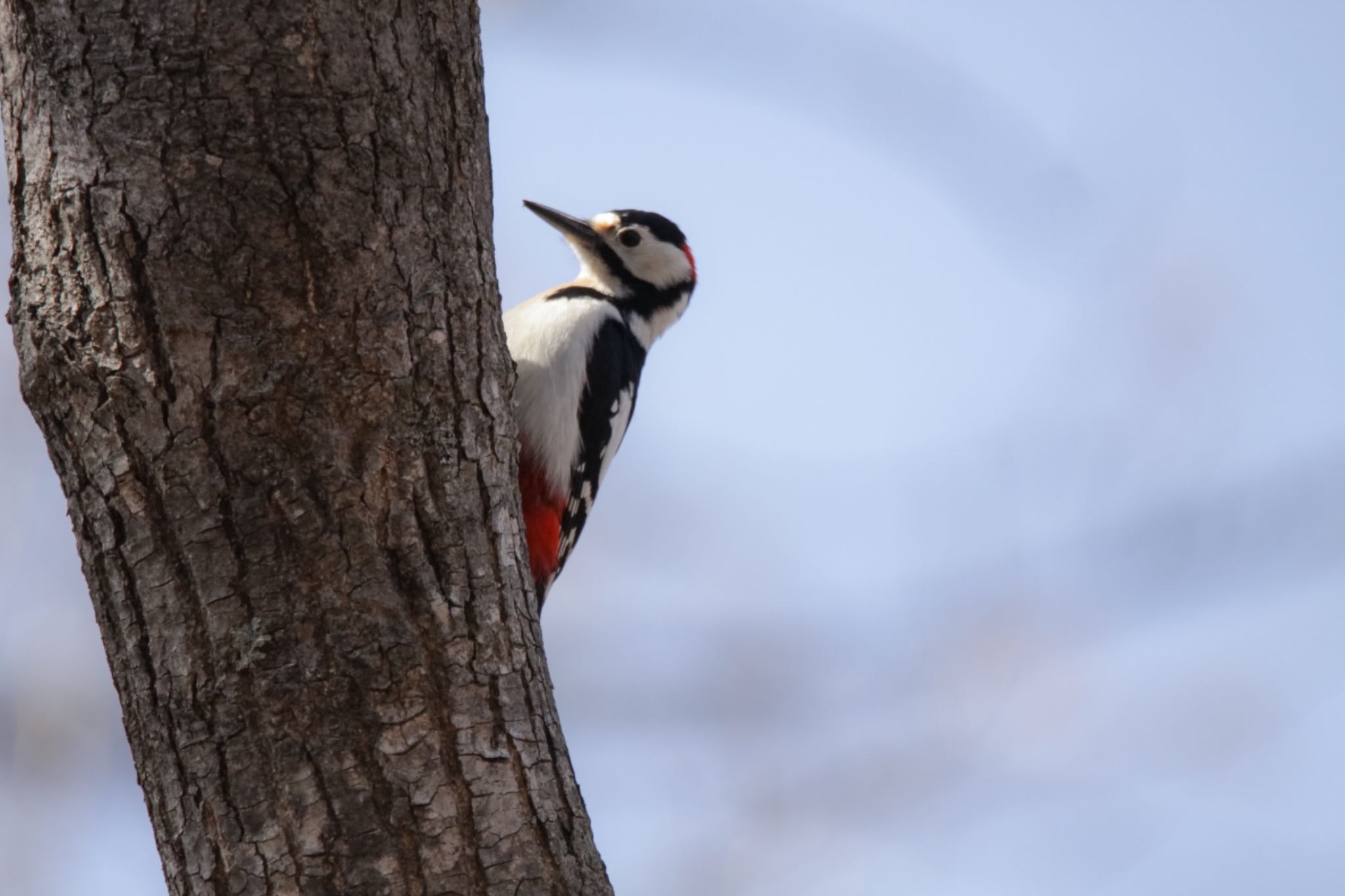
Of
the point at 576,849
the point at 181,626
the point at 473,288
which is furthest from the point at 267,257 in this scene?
the point at 576,849

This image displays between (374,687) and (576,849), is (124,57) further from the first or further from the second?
(576,849)

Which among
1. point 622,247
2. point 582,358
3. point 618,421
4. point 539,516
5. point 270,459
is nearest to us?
point 270,459

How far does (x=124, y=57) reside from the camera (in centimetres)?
182

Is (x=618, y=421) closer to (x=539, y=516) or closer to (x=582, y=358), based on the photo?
(x=582, y=358)

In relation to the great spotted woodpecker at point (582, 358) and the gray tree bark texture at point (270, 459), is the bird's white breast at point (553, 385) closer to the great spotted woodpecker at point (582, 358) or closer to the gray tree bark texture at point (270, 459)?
the great spotted woodpecker at point (582, 358)

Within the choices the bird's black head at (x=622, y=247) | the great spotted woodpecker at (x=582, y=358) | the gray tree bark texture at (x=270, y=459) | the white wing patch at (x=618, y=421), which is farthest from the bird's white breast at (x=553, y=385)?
the gray tree bark texture at (x=270, y=459)

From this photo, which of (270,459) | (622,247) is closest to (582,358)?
(622,247)

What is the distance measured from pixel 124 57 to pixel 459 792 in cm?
113

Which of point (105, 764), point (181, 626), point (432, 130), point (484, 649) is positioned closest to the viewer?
point (181, 626)

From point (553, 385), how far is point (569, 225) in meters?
1.01

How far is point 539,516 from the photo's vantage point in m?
3.96

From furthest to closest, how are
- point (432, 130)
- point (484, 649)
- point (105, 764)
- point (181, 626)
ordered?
point (105, 764) → point (432, 130) → point (484, 649) → point (181, 626)

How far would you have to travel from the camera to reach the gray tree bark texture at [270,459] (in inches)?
68.0

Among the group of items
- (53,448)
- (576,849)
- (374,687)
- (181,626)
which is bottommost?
(576,849)
